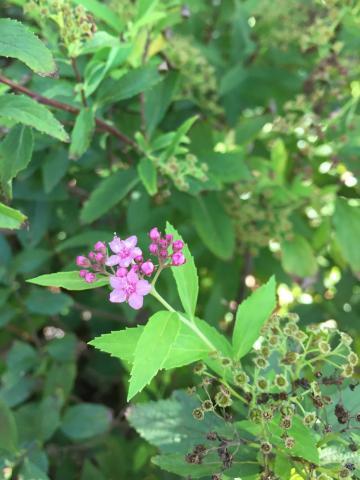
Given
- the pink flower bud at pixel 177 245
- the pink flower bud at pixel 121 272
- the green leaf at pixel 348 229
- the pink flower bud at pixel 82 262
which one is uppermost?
the pink flower bud at pixel 177 245

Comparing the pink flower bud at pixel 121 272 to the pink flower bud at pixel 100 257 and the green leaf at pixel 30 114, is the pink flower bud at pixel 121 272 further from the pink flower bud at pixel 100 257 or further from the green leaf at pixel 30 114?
the green leaf at pixel 30 114

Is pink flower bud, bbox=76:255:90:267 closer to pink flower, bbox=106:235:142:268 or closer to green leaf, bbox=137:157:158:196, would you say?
pink flower, bbox=106:235:142:268

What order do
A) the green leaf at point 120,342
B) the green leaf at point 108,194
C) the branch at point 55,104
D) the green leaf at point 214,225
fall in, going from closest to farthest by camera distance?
the green leaf at point 120,342 < the branch at point 55,104 < the green leaf at point 108,194 < the green leaf at point 214,225

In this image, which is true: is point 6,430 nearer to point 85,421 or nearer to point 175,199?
point 85,421

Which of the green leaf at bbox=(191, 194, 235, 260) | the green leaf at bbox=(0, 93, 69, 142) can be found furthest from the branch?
the green leaf at bbox=(191, 194, 235, 260)

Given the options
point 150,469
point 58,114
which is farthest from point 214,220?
point 150,469

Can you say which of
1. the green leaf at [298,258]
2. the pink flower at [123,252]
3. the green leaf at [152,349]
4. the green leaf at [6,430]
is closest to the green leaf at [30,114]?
the pink flower at [123,252]

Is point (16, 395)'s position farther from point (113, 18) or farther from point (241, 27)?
point (241, 27)
